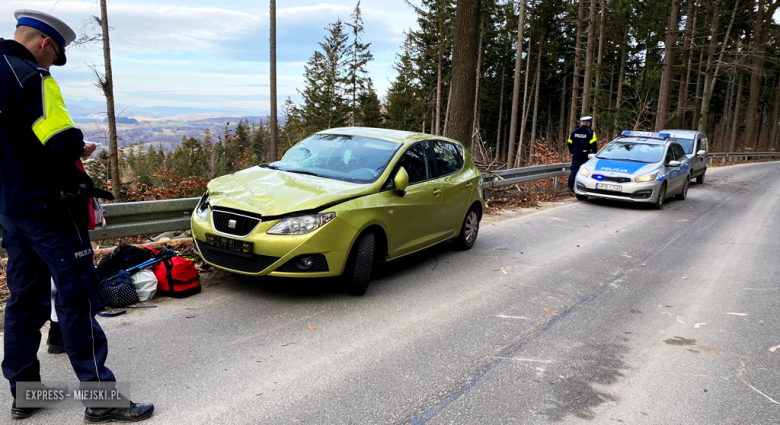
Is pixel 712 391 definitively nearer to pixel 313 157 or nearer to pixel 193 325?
pixel 193 325

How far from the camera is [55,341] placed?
12.3 feet

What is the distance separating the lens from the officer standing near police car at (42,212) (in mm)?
2604

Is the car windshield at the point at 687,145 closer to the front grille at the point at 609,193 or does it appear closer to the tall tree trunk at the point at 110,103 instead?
the front grille at the point at 609,193

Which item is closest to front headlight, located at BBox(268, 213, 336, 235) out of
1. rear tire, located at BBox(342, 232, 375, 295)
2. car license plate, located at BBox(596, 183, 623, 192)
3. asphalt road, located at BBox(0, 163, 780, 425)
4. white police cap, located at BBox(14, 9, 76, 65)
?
rear tire, located at BBox(342, 232, 375, 295)

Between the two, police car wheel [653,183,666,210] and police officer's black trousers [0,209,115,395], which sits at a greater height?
police officer's black trousers [0,209,115,395]

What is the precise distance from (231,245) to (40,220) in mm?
2148

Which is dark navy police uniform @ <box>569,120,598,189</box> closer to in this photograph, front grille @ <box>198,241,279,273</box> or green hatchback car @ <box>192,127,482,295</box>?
green hatchback car @ <box>192,127,482,295</box>

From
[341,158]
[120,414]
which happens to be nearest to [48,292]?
[120,414]

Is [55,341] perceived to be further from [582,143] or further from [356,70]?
[356,70]

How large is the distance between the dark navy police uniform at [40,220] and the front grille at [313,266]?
1.92 meters

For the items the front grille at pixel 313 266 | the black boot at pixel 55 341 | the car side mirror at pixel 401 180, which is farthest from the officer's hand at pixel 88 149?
the car side mirror at pixel 401 180

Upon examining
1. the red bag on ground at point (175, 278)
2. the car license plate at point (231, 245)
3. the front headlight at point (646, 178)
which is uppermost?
the front headlight at point (646, 178)

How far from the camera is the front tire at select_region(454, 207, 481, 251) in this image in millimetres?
7629

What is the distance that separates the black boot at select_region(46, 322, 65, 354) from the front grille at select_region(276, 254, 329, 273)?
1772mm
